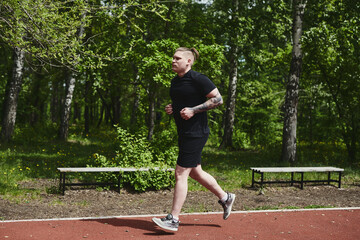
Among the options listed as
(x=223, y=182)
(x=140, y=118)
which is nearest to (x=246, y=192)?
(x=223, y=182)

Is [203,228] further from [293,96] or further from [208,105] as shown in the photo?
[293,96]

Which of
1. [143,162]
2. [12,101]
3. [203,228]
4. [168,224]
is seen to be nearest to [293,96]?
[143,162]

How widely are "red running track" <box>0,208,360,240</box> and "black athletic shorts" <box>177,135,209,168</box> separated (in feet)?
2.89

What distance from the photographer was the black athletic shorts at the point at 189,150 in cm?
491

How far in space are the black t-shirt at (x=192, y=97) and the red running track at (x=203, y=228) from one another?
130 centimetres

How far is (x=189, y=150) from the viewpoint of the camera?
4.92 m

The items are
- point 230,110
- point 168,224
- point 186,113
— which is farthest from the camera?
point 230,110

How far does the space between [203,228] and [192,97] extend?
174 centimetres

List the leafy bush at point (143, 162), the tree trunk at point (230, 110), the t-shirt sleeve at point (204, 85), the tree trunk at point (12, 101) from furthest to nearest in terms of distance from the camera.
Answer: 1. the tree trunk at point (230, 110)
2. the tree trunk at point (12, 101)
3. the leafy bush at point (143, 162)
4. the t-shirt sleeve at point (204, 85)

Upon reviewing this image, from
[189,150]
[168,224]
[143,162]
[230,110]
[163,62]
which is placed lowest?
[168,224]

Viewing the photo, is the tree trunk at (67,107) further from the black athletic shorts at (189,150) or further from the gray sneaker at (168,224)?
the gray sneaker at (168,224)

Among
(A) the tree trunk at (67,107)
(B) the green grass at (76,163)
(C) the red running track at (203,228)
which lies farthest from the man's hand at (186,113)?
(A) the tree trunk at (67,107)

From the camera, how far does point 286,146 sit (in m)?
14.4

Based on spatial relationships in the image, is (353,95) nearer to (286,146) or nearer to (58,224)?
(286,146)
